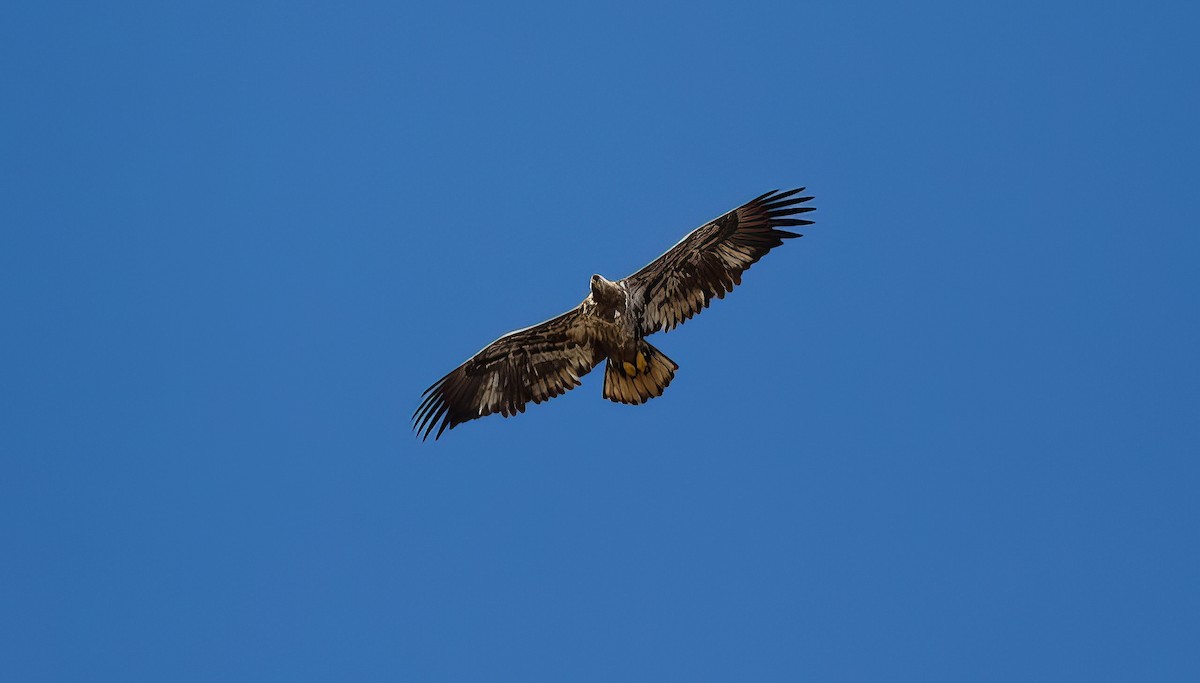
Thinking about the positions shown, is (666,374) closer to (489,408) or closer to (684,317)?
(684,317)

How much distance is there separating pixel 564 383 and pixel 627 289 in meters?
1.50

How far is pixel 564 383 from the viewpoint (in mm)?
17734

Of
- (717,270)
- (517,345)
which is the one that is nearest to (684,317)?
(717,270)

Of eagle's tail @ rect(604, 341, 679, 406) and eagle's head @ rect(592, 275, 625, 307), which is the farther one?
eagle's tail @ rect(604, 341, 679, 406)

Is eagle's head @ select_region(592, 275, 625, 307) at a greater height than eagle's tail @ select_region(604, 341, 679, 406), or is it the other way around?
eagle's head @ select_region(592, 275, 625, 307)

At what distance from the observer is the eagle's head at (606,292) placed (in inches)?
660

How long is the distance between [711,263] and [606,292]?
53.9 inches

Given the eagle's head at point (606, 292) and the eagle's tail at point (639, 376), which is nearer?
the eagle's head at point (606, 292)

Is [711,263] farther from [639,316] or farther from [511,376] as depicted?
[511,376]

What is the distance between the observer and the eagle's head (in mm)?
16766

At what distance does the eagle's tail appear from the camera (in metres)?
17.1

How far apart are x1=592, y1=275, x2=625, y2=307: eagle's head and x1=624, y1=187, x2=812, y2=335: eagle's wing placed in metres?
0.25

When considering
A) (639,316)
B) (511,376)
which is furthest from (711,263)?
(511,376)

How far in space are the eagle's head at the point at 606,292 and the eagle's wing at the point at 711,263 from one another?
A: 25 centimetres
